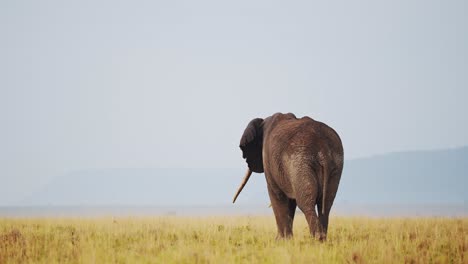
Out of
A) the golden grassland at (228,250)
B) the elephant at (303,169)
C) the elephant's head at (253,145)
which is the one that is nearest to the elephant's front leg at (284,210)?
the elephant at (303,169)

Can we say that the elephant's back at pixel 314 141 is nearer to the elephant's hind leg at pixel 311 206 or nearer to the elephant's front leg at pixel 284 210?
the elephant's hind leg at pixel 311 206

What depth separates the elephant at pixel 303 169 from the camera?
44.8 feet

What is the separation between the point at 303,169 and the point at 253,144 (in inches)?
158

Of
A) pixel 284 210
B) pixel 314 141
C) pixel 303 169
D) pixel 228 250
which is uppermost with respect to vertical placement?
pixel 314 141

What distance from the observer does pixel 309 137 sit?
551 inches

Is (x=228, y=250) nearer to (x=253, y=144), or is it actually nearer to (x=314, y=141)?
(x=314, y=141)

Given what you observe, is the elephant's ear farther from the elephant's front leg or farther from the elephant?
the elephant's front leg

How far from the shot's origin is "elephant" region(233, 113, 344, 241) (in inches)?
537

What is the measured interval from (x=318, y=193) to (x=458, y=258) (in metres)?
3.51

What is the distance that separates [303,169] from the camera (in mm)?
13688

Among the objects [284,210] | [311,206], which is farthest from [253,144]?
[311,206]

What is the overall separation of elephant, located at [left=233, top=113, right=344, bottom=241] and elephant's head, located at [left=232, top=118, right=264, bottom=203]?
0.75 metres

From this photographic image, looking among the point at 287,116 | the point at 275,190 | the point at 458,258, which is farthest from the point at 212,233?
the point at 458,258

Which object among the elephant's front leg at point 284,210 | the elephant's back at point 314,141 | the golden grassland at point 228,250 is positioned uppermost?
the elephant's back at point 314,141
